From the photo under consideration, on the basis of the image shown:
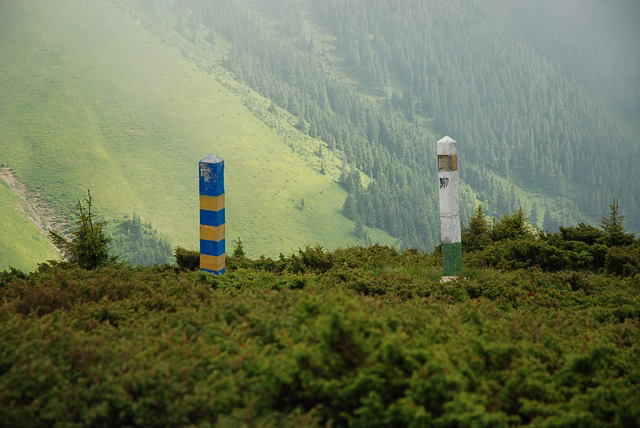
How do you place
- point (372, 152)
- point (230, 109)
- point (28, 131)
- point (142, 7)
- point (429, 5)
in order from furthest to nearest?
point (429, 5) < point (142, 7) < point (372, 152) < point (230, 109) < point (28, 131)

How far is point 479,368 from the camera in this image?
394 centimetres

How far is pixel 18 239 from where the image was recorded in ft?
230

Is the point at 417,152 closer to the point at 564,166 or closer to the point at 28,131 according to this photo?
the point at 564,166

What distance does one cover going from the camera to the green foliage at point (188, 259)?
30.2 feet

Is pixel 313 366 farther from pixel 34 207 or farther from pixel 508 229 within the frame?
pixel 34 207

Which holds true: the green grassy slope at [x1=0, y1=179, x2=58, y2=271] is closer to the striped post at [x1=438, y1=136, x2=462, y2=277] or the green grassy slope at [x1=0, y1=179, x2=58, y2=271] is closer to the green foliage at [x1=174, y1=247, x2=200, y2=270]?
the green foliage at [x1=174, y1=247, x2=200, y2=270]

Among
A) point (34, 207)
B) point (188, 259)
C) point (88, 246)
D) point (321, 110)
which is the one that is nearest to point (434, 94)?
point (321, 110)

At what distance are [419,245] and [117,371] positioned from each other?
302 ft

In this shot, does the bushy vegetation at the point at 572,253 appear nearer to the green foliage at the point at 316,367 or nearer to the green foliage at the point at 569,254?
the green foliage at the point at 569,254

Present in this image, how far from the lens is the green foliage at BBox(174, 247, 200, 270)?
A: 9203 millimetres

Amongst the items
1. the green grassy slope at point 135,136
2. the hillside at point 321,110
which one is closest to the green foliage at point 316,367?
the green grassy slope at point 135,136

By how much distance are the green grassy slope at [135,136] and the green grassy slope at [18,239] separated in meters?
4.62

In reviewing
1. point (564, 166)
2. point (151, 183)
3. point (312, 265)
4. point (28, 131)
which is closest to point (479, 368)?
point (312, 265)

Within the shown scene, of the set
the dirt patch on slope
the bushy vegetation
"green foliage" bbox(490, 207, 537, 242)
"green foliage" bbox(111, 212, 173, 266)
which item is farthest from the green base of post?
the dirt patch on slope
